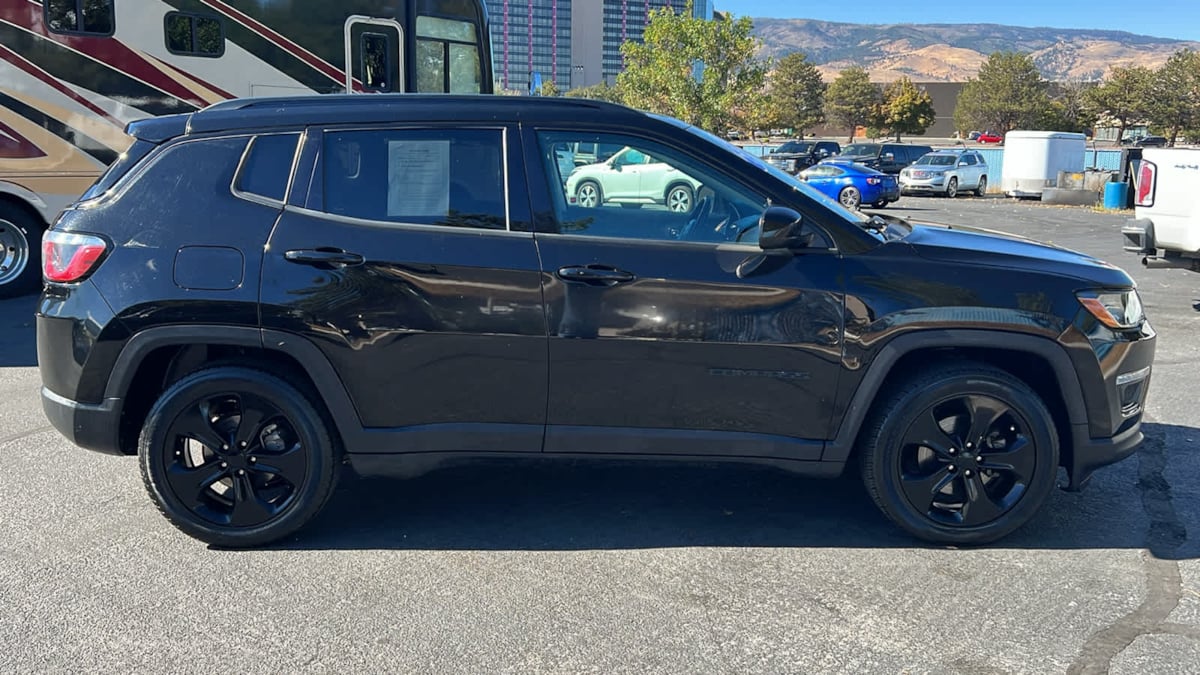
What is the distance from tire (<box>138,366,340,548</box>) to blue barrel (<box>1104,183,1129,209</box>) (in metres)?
24.3

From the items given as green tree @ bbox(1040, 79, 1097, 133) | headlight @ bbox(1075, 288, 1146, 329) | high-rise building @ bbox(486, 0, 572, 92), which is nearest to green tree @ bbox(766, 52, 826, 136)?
green tree @ bbox(1040, 79, 1097, 133)

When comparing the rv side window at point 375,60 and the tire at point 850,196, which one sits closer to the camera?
the rv side window at point 375,60

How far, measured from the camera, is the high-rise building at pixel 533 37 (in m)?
120

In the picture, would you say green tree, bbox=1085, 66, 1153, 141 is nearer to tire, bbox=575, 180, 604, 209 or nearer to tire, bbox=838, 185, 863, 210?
tire, bbox=838, 185, 863, 210

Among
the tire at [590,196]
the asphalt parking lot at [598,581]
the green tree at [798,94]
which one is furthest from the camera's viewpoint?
the green tree at [798,94]

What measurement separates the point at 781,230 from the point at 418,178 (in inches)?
58.4

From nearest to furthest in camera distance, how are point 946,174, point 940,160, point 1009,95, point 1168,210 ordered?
1. point 1168,210
2. point 946,174
3. point 940,160
4. point 1009,95

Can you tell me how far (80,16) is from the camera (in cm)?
963

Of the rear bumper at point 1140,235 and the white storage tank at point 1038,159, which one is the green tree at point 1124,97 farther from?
the rear bumper at point 1140,235

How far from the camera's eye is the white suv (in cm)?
402

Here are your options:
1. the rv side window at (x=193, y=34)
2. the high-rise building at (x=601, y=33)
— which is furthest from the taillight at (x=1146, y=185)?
the high-rise building at (x=601, y=33)

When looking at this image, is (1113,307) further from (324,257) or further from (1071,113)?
(1071,113)

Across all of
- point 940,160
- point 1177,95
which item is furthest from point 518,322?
point 1177,95

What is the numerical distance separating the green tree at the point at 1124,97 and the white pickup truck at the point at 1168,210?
177 ft
